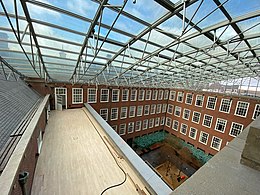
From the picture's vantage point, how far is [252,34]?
432cm

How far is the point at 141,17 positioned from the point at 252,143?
396 cm

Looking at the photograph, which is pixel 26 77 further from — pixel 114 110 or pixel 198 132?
pixel 198 132

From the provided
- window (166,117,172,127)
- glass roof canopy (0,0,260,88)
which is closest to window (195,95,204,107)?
window (166,117,172,127)

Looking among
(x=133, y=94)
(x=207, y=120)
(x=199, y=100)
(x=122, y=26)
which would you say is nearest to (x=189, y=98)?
(x=199, y=100)

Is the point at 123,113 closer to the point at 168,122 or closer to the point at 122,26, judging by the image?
the point at 168,122

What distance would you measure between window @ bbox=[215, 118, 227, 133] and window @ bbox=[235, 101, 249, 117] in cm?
131

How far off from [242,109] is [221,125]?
2.25 metres

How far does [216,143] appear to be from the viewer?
39.0 feet

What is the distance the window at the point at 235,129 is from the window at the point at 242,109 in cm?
95

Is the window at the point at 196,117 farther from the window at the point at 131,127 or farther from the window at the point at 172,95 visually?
the window at the point at 131,127

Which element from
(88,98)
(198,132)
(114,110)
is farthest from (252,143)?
(198,132)

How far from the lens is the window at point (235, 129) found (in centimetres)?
1051

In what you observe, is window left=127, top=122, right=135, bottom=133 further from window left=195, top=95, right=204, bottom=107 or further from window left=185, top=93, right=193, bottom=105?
window left=195, top=95, right=204, bottom=107

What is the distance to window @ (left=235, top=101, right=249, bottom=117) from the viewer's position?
10117 mm
